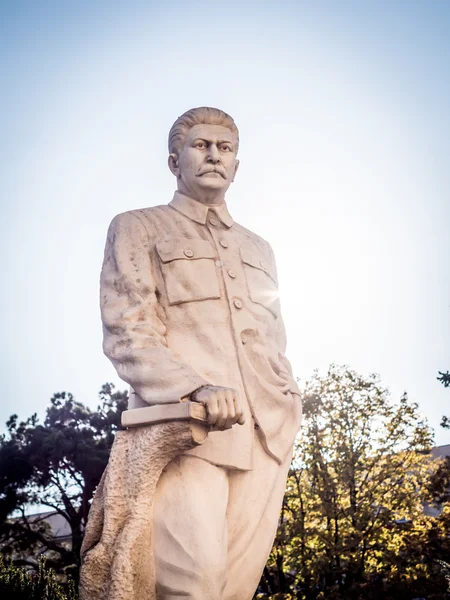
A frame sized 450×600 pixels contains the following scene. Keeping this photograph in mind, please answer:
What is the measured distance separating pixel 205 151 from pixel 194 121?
0.66ft

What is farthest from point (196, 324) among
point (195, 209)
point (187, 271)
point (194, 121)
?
point (194, 121)

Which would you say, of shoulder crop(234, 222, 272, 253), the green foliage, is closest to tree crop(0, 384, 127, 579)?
the green foliage

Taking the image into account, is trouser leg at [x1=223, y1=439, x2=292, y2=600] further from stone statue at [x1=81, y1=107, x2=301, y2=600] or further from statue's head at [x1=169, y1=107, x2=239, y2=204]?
statue's head at [x1=169, y1=107, x2=239, y2=204]

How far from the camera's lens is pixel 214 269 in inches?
151

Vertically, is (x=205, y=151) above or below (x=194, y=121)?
below

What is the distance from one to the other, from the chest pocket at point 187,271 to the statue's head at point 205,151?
1.30 ft

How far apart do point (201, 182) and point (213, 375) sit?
1200mm

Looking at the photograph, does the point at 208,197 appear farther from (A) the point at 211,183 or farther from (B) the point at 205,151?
(B) the point at 205,151

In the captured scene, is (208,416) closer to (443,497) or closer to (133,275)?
(133,275)

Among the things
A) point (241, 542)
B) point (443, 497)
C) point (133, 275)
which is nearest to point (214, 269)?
point (133, 275)

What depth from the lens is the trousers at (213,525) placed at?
301 cm

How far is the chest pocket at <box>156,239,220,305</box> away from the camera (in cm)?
367

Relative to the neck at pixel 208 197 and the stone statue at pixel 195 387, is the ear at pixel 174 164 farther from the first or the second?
the neck at pixel 208 197

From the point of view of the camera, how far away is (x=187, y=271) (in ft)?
12.2
